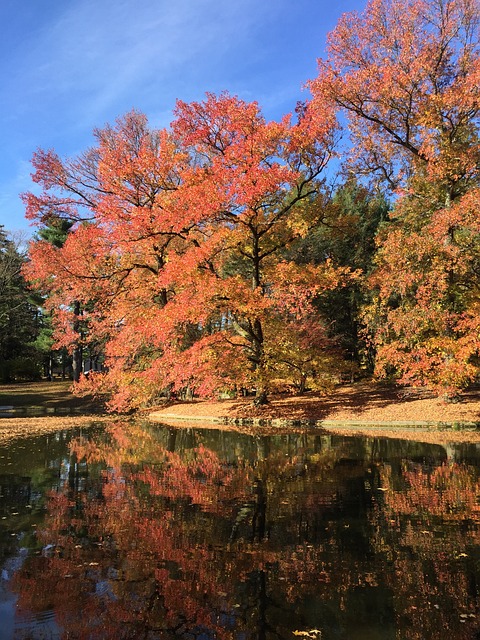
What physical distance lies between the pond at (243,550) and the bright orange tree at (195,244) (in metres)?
9.53

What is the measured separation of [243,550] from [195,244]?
1728cm

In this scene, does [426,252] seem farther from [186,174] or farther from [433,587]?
[433,587]

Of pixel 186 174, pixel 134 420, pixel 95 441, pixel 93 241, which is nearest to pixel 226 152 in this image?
pixel 186 174

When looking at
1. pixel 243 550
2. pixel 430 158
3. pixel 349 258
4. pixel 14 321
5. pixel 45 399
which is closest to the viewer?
pixel 243 550

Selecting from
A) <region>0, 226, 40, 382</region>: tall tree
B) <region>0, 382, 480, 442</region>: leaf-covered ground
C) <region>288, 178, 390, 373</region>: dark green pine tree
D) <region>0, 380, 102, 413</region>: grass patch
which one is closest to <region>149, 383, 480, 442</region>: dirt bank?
<region>0, 382, 480, 442</region>: leaf-covered ground

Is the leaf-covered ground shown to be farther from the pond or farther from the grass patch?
the grass patch

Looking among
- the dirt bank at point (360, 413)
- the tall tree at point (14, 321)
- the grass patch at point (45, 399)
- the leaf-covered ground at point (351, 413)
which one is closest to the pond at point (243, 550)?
the leaf-covered ground at point (351, 413)

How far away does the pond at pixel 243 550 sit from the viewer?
3852mm

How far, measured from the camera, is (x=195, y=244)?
70.2 ft

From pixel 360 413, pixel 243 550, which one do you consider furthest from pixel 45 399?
pixel 243 550

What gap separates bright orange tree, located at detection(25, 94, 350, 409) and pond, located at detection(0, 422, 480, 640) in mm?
9526

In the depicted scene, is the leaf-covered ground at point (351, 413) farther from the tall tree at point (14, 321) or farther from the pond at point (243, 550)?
the tall tree at point (14, 321)

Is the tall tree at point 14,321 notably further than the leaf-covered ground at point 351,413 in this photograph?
Yes

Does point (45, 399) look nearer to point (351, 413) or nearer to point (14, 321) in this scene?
point (14, 321)
